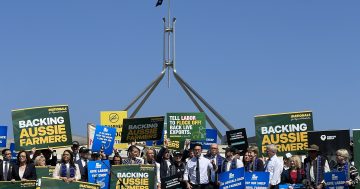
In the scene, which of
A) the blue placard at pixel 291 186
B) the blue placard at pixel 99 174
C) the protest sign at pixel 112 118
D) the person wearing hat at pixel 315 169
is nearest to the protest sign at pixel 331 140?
the person wearing hat at pixel 315 169

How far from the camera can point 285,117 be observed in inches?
864

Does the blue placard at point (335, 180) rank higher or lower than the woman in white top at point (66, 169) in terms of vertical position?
lower

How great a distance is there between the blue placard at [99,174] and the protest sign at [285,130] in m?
4.78

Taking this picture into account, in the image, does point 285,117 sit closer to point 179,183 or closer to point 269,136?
point 269,136

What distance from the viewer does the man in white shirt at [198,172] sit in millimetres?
18953

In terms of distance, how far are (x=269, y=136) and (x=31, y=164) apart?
22.1ft

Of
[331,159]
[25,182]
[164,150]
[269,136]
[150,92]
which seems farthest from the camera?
[150,92]

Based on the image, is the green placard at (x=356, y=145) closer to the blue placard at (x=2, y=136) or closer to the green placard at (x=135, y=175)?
the green placard at (x=135, y=175)

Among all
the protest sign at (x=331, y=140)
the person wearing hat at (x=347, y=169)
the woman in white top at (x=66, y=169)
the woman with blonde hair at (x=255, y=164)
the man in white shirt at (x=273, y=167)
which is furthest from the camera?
the protest sign at (x=331, y=140)

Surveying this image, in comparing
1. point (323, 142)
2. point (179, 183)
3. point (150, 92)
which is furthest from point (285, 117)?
point (150, 92)

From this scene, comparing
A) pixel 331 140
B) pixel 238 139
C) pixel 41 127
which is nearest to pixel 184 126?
pixel 238 139

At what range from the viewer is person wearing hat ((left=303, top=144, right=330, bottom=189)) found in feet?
58.1

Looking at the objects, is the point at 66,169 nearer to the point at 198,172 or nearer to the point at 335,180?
the point at 198,172

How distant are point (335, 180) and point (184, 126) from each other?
34.4 feet
